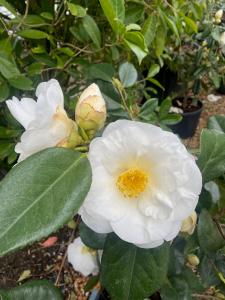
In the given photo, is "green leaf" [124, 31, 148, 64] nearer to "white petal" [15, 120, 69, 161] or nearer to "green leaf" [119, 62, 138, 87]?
"green leaf" [119, 62, 138, 87]

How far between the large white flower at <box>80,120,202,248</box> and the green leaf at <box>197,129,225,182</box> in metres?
0.14

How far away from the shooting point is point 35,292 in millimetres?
736

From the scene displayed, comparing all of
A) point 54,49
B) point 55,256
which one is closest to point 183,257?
point 54,49

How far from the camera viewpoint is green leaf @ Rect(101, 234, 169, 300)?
602 mm

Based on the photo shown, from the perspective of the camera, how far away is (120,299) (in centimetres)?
62

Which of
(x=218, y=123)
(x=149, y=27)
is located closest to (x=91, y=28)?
(x=149, y=27)

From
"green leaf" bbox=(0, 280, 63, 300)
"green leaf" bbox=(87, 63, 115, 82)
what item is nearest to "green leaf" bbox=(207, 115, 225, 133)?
"green leaf" bbox=(87, 63, 115, 82)

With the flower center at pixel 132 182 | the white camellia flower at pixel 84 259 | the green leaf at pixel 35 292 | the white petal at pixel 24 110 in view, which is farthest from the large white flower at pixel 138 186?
the white camellia flower at pixel 84 259

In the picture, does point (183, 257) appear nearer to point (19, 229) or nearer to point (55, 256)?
point (19, 229)

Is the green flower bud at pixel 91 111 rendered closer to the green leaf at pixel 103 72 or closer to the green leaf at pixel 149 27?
the green leaf at pixel 103 72

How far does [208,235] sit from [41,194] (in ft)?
1.03

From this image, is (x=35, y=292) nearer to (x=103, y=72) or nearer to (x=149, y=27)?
(x=103, y=72)

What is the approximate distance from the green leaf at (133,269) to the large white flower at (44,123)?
0.20 m

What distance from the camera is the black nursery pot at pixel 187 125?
280 centimetres
